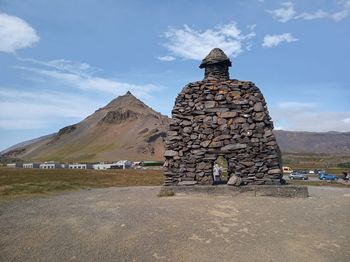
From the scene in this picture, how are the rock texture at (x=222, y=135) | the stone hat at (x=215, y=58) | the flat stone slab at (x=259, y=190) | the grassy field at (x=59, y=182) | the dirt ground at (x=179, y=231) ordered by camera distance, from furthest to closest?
the grassy field at (x=59, y=182), the stone hat at (x=215, y=58), the rock texture at (x=222, y=135), the flat stone slab at (x=259, y=190), the dirt ground at (x=179, y=231)

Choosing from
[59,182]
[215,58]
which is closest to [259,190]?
[215,58]

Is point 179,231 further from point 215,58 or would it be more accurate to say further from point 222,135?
point 215,58

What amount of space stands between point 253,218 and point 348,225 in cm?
280

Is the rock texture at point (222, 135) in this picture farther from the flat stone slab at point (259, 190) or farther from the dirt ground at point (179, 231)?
the dirt ground at point (179, 231)

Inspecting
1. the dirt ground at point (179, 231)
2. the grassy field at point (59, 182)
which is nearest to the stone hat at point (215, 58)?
the dirt ground at point (179, 231)

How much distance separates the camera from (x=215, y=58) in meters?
18.6

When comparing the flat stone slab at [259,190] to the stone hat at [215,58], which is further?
the stone hat at [215,58]

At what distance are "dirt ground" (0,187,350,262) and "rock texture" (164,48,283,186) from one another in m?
2.49

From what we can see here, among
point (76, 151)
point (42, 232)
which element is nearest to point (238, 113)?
point (42, 232)

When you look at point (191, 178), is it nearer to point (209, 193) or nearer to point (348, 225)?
point (209, 193)

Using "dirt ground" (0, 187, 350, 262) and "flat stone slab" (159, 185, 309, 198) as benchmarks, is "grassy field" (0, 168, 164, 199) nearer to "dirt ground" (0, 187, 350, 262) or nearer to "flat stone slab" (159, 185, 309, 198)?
"dirt ground" (0, 187, 350, 262)

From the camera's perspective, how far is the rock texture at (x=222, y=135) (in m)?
16.1

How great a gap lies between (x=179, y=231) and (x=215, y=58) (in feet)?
35.9

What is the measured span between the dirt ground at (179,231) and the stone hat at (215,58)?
7810 mm
